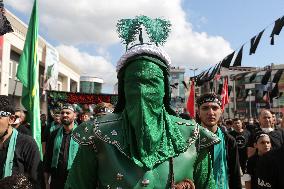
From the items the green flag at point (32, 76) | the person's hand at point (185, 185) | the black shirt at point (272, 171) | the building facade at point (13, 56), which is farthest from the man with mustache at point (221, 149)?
the building facade at point (13, 56)

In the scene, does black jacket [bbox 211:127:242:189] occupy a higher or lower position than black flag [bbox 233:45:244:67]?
lower

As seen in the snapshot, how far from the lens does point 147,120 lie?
190 centimetres

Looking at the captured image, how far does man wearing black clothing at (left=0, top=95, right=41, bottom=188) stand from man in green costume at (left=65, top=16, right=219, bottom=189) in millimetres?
1693

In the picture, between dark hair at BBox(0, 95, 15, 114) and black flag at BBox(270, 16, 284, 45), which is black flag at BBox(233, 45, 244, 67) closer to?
black flag at BBox(270, 16, 284, 45)

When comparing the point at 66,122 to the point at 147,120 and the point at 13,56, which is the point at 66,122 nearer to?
the point at 147,120

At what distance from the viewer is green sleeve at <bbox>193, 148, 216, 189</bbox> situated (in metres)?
2.03

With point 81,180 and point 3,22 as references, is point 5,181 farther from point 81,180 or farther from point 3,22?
point 3,22

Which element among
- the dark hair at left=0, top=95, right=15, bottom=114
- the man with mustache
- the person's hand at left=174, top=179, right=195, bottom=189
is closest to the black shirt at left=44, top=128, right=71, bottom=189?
the dark hair at left=0, top=95, right=15, bottom=114

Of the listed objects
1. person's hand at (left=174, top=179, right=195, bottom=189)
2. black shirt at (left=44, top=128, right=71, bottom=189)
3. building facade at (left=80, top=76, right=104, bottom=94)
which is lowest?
black shirt at (left=44, top=128, right=71, bottom=189)

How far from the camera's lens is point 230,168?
4129mm

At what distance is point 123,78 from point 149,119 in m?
0.31

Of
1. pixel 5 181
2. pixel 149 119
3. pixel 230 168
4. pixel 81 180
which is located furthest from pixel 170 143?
pixel 230 168

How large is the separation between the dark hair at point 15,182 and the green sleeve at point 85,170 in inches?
23.6

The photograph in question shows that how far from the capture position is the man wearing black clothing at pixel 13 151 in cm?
356
